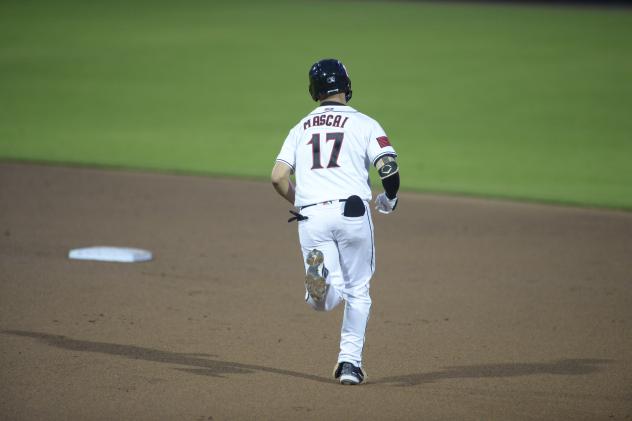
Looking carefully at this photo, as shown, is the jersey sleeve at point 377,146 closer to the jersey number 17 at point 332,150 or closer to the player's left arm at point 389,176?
the player's left arm at point 389,176

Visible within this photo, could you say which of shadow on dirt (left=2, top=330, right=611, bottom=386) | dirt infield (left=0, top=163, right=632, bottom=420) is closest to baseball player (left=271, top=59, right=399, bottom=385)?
shadow on dirt (left=2, top=330, right=611, bottom=386)

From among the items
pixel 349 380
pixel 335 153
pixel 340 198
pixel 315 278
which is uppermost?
pixel 335 153

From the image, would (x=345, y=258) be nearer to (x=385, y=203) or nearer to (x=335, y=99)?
(x=385, y=203)

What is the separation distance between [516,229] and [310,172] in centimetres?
590

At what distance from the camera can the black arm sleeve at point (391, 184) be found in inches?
244

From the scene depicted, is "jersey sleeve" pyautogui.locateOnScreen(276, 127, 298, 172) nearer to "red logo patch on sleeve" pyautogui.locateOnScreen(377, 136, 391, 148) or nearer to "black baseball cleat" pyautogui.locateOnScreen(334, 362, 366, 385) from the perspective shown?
"red logo patch on sleeve" pyautogui.locateOnScreen(377, 136, 391, 148)

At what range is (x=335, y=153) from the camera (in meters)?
6.26

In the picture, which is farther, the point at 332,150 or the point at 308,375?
the point at 308,375

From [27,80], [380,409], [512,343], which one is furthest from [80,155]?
[380,409]

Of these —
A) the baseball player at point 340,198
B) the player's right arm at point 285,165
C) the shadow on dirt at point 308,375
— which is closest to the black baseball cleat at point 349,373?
the baseball player at point 340,198

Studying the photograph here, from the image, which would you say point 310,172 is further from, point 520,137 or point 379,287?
point 520,137

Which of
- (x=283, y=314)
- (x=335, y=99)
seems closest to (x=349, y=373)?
(x=335, y=99)

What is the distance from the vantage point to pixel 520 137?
18.0 meters

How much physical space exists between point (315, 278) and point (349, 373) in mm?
629
